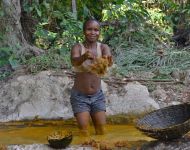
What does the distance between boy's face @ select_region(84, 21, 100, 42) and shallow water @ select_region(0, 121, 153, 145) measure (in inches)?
48.0

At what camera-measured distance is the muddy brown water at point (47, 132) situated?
5711 mm

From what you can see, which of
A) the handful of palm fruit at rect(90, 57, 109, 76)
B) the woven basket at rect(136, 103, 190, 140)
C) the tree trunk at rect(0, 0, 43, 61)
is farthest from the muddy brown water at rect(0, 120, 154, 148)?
the tree trunk at rect(0, 0, 43, 61)

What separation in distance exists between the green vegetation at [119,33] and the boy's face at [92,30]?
2203 mm

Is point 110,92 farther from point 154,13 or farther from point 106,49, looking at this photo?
point 154,13

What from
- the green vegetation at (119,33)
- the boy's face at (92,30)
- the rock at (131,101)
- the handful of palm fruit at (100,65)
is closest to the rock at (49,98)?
the rock at (131,101)

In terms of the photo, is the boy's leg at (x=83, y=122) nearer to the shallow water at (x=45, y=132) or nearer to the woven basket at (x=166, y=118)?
the shallow water at (x=45, y=132)

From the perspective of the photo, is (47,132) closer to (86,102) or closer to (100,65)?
(86,102)

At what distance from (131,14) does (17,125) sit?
4.41m

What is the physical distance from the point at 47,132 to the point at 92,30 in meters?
1.66

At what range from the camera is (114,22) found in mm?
10258

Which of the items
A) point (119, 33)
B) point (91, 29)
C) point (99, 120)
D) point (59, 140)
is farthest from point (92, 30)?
point (119, 33)

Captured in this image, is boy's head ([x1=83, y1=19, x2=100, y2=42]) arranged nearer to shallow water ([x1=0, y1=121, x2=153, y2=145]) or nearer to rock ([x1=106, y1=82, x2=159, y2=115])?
shallow water ([x1=0, y1=121, x2=153, y2=145])

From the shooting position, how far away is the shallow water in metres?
5.73

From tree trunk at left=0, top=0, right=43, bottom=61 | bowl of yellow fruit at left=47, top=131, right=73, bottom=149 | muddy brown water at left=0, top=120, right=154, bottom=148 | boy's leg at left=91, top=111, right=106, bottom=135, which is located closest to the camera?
bowl of yellow fruit at left=47, top=131, right=73, bottom=149
